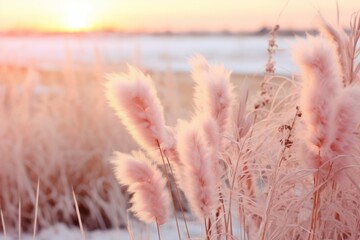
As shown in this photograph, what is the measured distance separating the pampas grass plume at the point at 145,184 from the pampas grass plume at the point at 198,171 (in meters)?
0.10

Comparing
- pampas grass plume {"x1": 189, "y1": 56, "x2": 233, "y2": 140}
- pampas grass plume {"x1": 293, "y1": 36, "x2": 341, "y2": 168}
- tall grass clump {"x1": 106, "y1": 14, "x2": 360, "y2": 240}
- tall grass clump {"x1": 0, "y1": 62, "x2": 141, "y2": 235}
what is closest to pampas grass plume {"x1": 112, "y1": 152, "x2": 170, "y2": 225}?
tall grass clump {"x1": 106, "y1": 14, "x2": 360, "y2": 240}

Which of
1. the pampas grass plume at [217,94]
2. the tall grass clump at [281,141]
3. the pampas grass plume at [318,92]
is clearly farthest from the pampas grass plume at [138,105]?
the pampas grass plume at [318,92]

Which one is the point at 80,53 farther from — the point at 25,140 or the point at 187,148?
the point at 187,148

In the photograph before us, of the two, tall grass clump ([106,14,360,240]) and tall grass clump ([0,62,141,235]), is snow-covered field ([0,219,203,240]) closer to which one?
tall grass clump ([0,62,141,235])

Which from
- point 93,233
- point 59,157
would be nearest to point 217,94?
point 93,233

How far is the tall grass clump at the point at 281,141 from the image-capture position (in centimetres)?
104

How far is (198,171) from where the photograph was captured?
115cm

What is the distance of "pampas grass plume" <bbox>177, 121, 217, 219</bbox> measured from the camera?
1145 millimetres

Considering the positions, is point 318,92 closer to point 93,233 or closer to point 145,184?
point 145,184

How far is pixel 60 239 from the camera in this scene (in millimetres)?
3166

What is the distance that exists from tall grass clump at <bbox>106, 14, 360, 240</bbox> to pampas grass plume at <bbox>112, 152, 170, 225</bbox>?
15 millimetres

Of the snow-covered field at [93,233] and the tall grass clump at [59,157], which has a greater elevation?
the tall grass clump at [59,157]

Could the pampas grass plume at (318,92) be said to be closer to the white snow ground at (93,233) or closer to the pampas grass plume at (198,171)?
the pampas grass plume at (198,171)

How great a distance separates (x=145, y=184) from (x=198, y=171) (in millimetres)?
149
